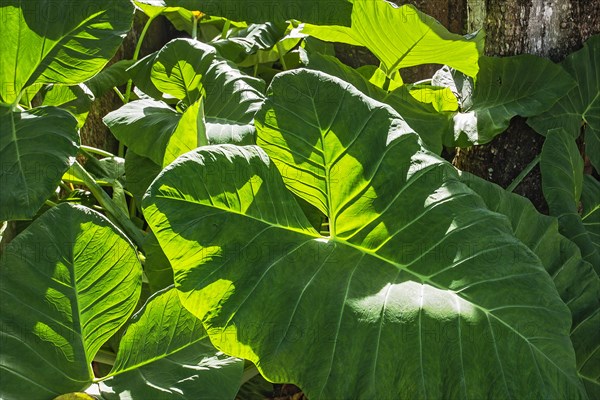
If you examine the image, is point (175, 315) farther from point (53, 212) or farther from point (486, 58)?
point (486, 58)

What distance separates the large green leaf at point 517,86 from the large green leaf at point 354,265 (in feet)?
2.03

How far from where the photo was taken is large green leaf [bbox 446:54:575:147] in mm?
1812

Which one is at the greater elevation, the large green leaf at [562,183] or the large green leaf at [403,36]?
the large green leaf at [403,36]

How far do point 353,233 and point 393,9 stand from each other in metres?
0.52

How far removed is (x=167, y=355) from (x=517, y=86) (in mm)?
1108

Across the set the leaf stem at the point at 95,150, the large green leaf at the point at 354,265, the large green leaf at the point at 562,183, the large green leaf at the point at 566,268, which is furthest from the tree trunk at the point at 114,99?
the large green leaf at the point at 562,183

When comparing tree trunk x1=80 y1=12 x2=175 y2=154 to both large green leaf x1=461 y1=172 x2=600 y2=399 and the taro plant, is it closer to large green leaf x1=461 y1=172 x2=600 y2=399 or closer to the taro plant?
the taro plant

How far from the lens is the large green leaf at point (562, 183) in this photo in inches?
66.0

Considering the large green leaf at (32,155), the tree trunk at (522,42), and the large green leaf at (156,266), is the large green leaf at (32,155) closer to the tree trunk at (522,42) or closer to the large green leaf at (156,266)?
the large green leaf at (156,266)

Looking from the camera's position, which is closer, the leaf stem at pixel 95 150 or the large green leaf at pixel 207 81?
the large green leaf at pixel 207 81

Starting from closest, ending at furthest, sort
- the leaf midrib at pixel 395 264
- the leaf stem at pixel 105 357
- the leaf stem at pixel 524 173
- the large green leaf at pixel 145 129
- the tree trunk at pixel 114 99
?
the leaf midrib at pixel 395 264 → the leaf stem at pixel 105 357 → the large green leaf at pixel 145 129 → the leaf stem at pixel 524 173 → the tree trunk at pixel 114 99

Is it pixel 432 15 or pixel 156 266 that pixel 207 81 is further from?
pixel 432 15

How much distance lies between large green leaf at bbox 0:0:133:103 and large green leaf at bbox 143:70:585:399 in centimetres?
37

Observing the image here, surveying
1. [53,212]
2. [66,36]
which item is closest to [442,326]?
[53,212]
